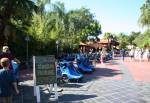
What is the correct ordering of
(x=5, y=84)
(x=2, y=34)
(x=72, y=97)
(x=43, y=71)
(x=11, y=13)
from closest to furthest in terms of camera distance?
(x=5, y=84) → (x=43, y=71) → (x=72, y=97) → (x=2, y=34) → (x=11, y=13)

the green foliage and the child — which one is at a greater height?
the green foliage

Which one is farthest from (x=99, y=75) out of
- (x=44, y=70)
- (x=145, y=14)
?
(x=145, y=14)

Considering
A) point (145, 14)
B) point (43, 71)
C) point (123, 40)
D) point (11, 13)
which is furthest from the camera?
point (123, 40)

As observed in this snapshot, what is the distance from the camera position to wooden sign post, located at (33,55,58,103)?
10.6 m

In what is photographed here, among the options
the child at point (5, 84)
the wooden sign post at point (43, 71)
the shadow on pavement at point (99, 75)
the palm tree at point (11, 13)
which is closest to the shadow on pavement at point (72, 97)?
the wooden sign post at point (43, 71)

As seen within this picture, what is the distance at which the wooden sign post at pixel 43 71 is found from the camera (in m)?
10.6

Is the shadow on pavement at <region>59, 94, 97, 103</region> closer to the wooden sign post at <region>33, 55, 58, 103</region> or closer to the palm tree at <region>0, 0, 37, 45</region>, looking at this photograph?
the wooden sign post at <region>33, 55, 58, 103</region>

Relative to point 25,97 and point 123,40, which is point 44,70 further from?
point 123,40

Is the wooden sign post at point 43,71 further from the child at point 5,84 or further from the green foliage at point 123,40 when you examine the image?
the green foliage at point 123,40

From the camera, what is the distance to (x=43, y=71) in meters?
10.7

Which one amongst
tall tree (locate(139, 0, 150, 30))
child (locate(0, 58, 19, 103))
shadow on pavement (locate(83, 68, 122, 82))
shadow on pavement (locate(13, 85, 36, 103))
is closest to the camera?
child (locate(0, 58, 19, 103))

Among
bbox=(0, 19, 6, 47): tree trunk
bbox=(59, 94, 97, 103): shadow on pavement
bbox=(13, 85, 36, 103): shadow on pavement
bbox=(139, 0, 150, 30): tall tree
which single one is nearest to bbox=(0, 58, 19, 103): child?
bbox=(13, 85, 36, 103): shadow on pavement

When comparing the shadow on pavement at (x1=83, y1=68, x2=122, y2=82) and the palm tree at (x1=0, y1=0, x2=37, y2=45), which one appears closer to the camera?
the shadow on pavement at (x1=83, y1=68, x2=122, y2=82)

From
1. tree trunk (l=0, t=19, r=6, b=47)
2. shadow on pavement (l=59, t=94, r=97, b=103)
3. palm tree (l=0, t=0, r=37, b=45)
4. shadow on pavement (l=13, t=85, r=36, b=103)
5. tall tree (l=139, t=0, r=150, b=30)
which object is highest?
tall tree (l=139, t=0, r=150, b=30)
